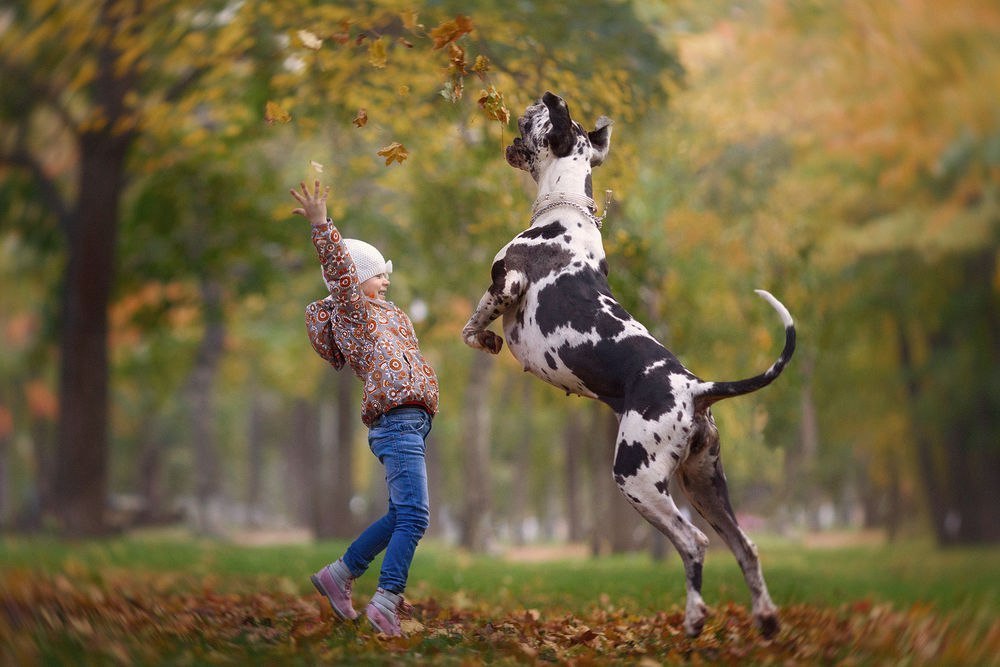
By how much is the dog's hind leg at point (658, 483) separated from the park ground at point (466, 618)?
1.69ft

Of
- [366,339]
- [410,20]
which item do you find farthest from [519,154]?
[366,339]

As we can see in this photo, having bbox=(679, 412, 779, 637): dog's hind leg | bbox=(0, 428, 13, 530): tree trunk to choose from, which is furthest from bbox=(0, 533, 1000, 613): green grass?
bbox=(0, 428, 13, 530): tree trunk

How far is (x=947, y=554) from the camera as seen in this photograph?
17.1m

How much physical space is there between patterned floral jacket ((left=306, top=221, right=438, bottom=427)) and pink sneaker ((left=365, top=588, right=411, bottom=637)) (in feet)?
3.08

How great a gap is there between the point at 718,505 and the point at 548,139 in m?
2.33

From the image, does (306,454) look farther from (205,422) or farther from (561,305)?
(561,305)

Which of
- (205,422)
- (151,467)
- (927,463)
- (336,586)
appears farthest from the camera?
(151,467)

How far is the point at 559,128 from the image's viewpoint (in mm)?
5906

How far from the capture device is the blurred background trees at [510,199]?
9484 mm

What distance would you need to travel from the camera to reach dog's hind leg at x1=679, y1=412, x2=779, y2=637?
5434 millimetres

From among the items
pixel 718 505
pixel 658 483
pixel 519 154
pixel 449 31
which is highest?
pixel 449 31

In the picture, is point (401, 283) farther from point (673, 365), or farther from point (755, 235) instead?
point (673, 365)

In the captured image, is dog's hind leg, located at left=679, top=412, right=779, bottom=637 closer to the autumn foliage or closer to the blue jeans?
the autumn foliage

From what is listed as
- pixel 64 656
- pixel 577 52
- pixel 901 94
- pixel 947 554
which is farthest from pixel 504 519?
pixel 64 656
